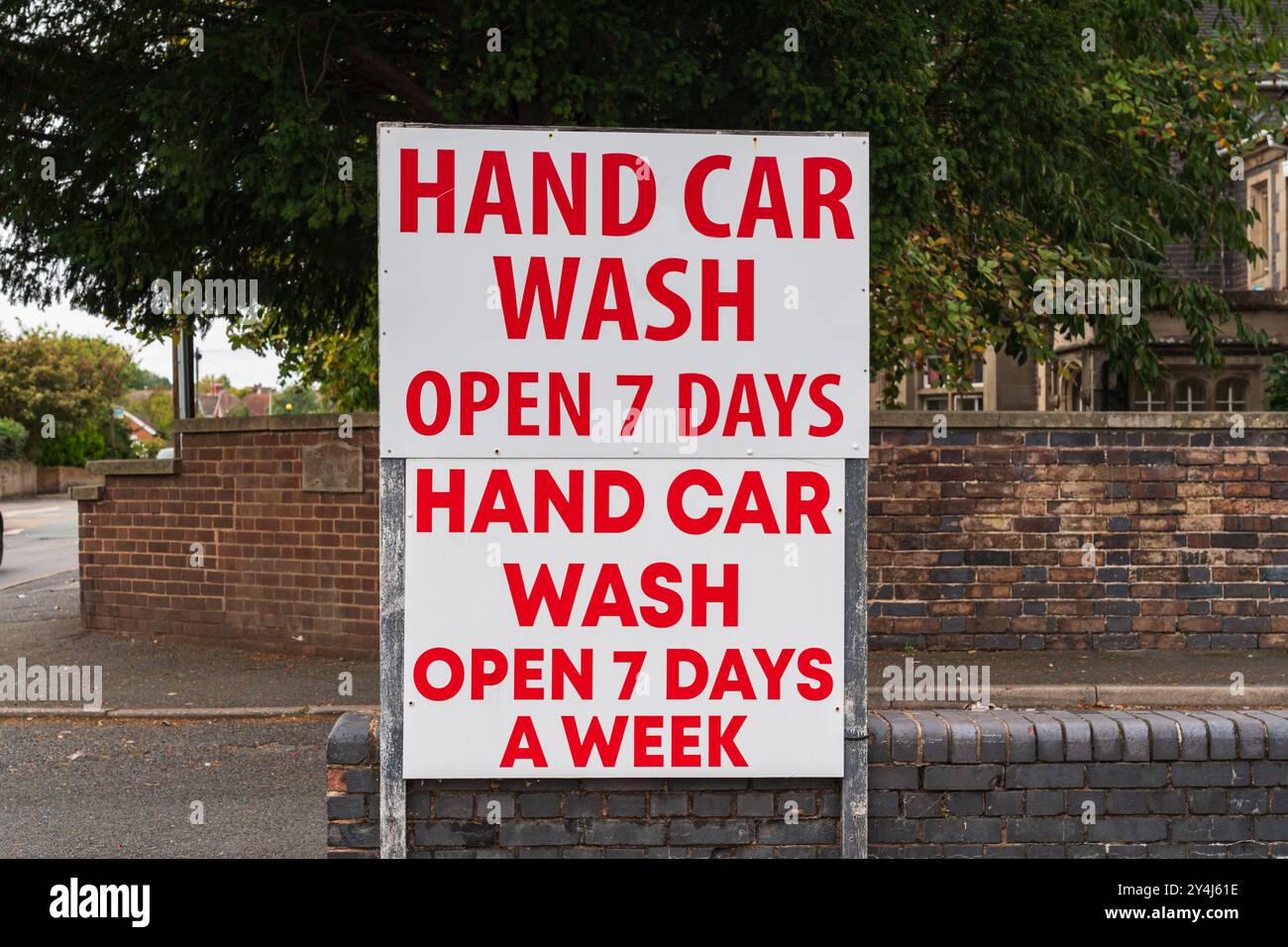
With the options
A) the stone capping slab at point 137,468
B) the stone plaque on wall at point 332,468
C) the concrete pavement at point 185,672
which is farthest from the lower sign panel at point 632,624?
the stone capping slab at point 137,468

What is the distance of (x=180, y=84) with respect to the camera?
8.70 meters

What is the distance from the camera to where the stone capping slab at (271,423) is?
1044cm

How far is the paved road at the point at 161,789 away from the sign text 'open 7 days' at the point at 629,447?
2.39 meters

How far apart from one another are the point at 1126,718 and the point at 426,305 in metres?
2.30

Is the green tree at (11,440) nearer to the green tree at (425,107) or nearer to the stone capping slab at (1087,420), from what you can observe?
the green tree at (425,107)

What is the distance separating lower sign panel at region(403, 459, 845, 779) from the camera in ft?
11.6

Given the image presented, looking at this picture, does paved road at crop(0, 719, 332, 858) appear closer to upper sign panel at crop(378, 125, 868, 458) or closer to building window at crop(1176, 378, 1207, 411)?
upper sign panel at crop(378, 125, 868, 458)

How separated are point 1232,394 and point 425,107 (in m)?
16.0

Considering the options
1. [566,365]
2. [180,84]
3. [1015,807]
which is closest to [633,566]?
[566,365]

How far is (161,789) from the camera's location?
6.71 metres

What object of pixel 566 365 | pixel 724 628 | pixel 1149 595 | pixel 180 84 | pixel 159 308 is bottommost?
pixel 1149 595

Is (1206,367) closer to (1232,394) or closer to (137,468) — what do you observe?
(1232,394)

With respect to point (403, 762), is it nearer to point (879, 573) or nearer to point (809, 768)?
point (809, 768)

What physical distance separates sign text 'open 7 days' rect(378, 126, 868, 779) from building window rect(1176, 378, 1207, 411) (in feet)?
62.8
